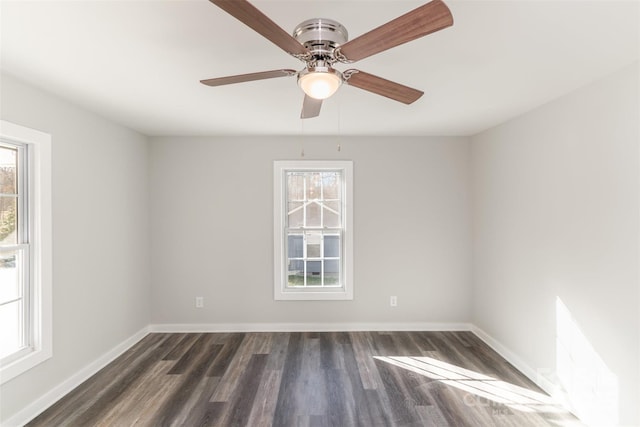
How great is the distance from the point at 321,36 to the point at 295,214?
306 centimetres

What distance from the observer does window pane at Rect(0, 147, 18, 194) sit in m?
2.34

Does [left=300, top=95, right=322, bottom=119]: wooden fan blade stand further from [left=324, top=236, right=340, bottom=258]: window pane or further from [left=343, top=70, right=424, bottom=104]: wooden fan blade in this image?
[left=324, top=236, right=340, bottom=258]: window pane

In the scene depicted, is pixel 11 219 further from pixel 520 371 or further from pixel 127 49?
pixel 520 371

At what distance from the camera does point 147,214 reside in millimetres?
4133

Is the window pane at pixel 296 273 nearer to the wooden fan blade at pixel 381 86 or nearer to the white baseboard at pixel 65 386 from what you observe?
the white baseboard at pixel 65 386

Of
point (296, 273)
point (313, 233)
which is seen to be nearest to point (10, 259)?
point (296, 273)

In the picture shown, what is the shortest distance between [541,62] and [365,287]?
2.95 m

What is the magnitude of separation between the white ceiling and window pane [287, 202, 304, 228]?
1.42 metres

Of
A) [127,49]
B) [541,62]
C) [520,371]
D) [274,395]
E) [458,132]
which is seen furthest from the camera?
[458,132]

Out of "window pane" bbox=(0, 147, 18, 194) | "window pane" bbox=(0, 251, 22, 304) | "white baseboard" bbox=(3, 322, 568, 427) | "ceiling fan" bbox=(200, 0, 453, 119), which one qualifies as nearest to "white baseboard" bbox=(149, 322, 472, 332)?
"white baseboard" bbox=(3, 322, 568, 427)

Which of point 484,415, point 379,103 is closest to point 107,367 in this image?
point 484,415

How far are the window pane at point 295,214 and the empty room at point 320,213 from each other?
29mm

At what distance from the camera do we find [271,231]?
419 cm

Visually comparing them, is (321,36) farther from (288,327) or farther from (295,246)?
(288,327)
